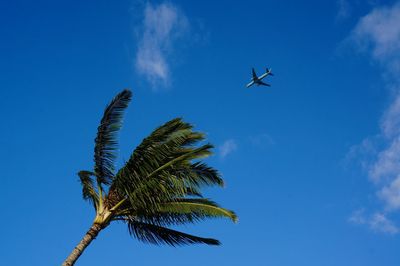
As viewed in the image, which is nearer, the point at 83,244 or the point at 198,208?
the point at 83,244

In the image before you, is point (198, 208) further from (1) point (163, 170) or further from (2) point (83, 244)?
(2) point (83, 244)

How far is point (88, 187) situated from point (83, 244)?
2.00 m

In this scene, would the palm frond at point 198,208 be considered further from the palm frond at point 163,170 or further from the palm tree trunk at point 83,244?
the palm tree trunk at point 83,244

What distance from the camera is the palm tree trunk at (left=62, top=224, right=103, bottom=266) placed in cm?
1150

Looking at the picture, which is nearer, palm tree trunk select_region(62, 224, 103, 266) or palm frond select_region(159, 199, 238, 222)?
palm tree trunk select_region(62, 224, 103, 266)

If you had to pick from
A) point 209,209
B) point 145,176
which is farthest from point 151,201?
point 209,209

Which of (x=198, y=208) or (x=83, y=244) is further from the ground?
(x=198, y=208)

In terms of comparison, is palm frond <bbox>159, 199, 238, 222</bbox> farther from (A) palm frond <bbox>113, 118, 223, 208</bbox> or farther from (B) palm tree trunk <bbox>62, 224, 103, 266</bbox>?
(B) palm tree trunk <bbox>62, 224, 103, 266</bbox>

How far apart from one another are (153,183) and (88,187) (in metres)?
2.21

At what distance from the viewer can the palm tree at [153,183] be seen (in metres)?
12.3

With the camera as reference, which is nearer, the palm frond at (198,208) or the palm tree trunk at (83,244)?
the palm tree trunk at (83,244)

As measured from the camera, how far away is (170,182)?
40.9 ft

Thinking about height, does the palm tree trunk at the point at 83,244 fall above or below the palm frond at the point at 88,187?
below

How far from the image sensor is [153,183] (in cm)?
1227
